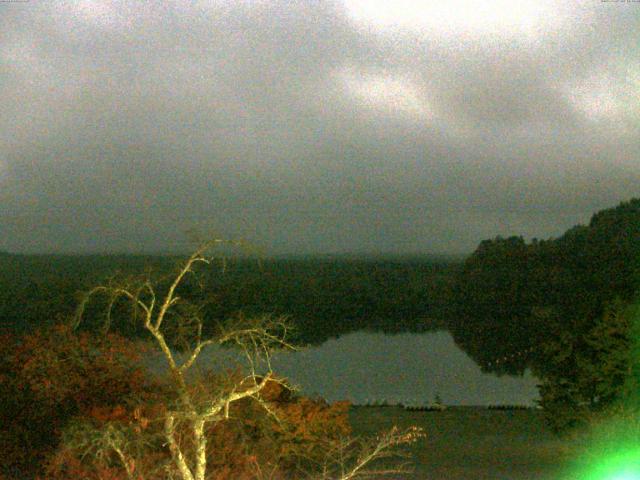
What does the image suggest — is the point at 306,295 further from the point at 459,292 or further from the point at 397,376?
the point at 397,376

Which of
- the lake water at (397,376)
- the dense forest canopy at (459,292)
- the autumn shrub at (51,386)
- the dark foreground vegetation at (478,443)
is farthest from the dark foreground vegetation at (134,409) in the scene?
the dense forest canopy at (459,292)

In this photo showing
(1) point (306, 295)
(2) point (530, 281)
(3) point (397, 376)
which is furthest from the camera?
(1) point (306, 295)

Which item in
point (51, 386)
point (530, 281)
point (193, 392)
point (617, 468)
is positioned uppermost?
point (530, 281)

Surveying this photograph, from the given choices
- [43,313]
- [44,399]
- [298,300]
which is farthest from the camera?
[298,300]

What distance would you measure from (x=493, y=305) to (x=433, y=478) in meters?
34.6

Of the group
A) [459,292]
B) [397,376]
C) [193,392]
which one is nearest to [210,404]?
[193,392]

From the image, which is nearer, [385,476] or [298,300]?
[385,476]

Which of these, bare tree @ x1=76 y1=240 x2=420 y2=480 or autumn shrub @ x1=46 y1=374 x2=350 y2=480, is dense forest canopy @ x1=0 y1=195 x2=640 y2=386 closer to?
autumn shrub @ x1=46 y1=374 x2=350 y2=480

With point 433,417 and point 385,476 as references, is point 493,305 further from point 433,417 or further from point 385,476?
point 385,476

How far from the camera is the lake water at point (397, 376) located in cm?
2222

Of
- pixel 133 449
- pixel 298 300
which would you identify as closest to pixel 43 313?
pixel 298 300

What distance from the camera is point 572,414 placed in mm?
11992

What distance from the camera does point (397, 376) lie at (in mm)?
27922

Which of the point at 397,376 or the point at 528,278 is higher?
the point at 528,278
